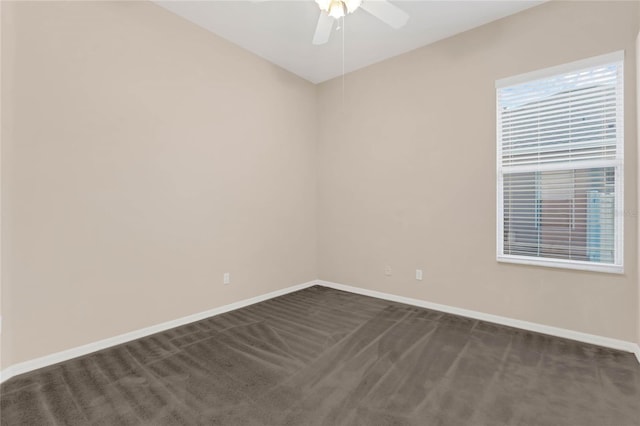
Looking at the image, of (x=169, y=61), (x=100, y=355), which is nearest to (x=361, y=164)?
(x=169, y=61)

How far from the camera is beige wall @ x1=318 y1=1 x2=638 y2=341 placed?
98.3 inches

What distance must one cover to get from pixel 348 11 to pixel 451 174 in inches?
80.0

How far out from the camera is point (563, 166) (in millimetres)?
2695

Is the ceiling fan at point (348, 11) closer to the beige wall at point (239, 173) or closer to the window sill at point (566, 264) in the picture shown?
the beige wall at point (239, 173)

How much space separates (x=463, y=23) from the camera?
3023mm

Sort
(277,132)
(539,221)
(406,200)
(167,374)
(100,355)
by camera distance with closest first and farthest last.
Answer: (167,374) < (100,355) < (539,221) < (406,200) < (277,132)

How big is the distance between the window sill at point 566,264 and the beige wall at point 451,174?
0.18 ft

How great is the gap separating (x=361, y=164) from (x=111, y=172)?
287 cm

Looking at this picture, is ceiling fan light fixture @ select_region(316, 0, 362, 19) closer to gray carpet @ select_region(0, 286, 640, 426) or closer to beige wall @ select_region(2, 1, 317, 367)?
beige wall @ select_region(2, 1, 317, 367)

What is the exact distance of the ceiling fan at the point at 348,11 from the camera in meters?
2.06

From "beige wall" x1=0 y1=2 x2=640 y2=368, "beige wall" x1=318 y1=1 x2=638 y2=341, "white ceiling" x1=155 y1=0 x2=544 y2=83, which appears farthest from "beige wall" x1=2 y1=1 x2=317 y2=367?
"beige wall" x1=318 y1=1 x2=638 y2=341

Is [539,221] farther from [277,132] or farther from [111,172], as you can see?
[111,172]

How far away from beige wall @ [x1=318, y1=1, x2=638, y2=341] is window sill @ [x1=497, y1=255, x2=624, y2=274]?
2.1 inches

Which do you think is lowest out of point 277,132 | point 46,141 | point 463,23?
point 46,141
